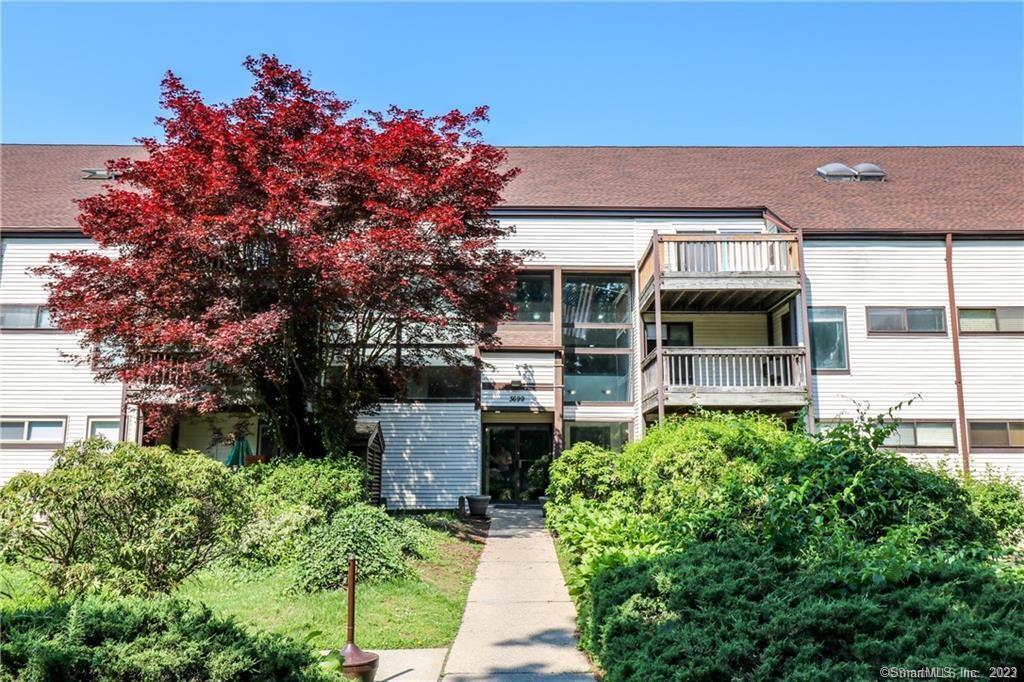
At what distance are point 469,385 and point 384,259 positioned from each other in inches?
282

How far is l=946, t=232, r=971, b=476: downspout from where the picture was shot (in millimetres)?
16203

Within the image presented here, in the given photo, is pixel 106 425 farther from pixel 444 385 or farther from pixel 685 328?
pixel 685 328

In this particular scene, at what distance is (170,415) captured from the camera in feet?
42.5

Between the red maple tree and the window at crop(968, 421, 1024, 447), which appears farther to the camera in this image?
the window at crop(968, 421, 1024, 447)

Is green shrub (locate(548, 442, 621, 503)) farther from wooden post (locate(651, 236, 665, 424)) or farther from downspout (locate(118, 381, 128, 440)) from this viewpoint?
downspout (locate(118, 381, 128, 440))

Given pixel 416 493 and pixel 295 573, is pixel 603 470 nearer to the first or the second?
pixel 295 573

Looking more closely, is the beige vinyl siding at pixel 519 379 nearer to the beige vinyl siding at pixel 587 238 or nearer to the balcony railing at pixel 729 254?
the beige vinyl siding at pixel 587 238

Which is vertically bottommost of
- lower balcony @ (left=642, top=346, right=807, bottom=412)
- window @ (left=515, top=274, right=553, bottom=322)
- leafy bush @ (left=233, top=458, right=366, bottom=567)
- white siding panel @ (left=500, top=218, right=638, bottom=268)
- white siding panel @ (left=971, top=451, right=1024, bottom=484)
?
leafy bush @ (left=233, top=458, right=366, bottom=567)

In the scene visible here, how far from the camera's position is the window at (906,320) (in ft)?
55.9

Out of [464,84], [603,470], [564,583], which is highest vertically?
[464,84]

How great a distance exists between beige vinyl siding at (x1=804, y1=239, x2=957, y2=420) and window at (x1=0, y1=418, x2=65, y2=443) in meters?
18.0

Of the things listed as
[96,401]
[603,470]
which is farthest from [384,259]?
[96,401]

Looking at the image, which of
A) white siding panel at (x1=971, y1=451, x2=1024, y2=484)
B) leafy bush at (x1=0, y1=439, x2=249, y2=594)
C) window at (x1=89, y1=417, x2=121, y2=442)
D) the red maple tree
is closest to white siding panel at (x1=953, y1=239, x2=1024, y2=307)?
white siding panel at (x1=971, y1=451, x2=1024, y2=484)

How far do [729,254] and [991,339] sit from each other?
669cm
